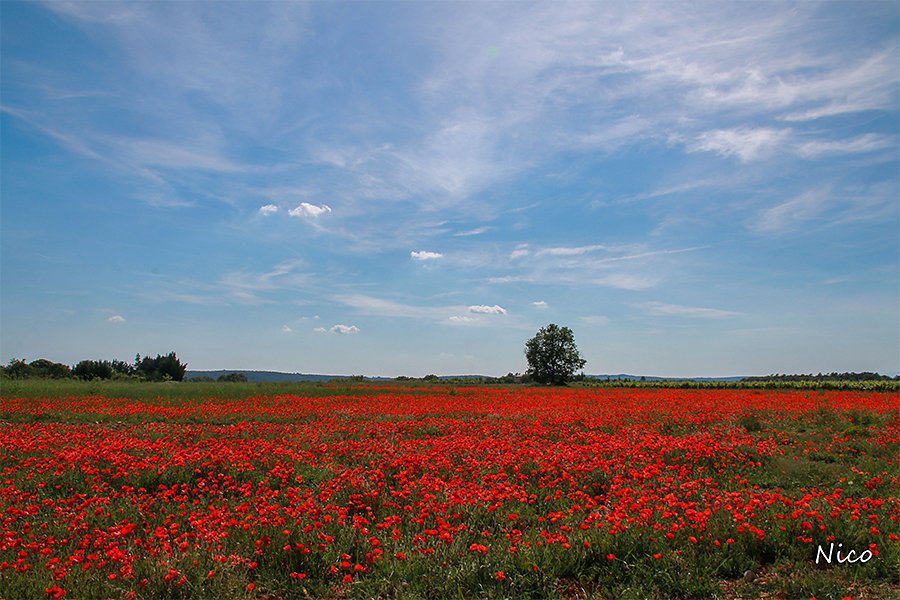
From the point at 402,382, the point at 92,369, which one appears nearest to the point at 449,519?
the point at 402,382

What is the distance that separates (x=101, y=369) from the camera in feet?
196

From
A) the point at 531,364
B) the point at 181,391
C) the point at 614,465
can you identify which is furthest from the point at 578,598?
the point at 531,364

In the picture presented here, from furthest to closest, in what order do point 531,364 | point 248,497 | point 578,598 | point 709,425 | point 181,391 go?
point 531,364 < point 181,391 < point 709,425 < point 248,497 < point 578,598

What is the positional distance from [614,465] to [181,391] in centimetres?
2587

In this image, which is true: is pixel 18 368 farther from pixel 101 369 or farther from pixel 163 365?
pixel 163 365

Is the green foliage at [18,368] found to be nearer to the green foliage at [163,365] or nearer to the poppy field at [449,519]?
the green foliage at [163,365]

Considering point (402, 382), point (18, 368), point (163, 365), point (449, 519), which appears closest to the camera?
point (449, 519)

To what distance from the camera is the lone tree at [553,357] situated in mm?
83875

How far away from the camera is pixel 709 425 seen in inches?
548

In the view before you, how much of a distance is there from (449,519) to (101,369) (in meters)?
70.4

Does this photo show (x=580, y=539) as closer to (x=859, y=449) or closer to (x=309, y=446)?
(x=309, y=446)

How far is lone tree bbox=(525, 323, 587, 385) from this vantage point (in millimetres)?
83875

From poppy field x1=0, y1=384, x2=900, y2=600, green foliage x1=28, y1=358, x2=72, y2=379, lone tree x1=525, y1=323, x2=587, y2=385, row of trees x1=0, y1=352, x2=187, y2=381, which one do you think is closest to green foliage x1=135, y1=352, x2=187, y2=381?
row of trees x1=0, y1=352, x2=187, y2=381

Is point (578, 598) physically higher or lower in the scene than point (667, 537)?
lower
